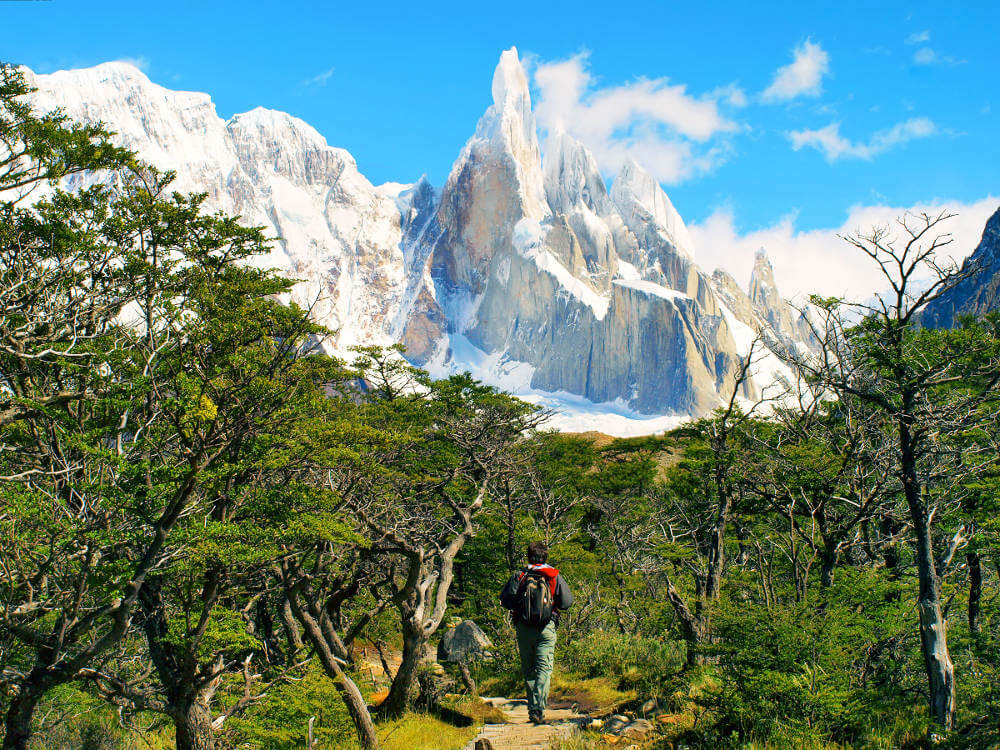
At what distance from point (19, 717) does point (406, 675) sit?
195 inches

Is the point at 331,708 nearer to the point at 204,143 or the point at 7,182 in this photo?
the point at 7,182

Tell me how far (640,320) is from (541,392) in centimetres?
2601

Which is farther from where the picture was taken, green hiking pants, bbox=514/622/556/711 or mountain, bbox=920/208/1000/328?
mountain, bbox=920/208/1000/328

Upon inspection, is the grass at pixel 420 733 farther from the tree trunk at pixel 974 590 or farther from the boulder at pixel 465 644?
the tree trunk at pixel 974 590

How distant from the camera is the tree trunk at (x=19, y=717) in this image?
6.29m

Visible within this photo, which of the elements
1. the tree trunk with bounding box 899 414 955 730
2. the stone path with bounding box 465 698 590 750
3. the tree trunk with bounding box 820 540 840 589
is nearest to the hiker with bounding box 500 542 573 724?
the stone path with bounding box 465 698 590 750

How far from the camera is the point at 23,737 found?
6773 mm

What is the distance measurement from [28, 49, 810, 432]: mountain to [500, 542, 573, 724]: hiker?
12955 cm

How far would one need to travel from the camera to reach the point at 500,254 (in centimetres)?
15612

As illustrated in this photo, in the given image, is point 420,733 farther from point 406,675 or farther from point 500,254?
point 500,254

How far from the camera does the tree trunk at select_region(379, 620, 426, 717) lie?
32.3 feet

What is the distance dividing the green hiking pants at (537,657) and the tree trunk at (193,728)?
423cm

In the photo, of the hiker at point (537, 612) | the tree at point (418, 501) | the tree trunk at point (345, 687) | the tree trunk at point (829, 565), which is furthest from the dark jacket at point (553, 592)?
the tree trunk at point (829, 565)

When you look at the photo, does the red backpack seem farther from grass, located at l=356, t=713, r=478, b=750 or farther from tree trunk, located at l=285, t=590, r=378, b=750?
tree trunk, located at l=285, t=590, r=378, b=750
